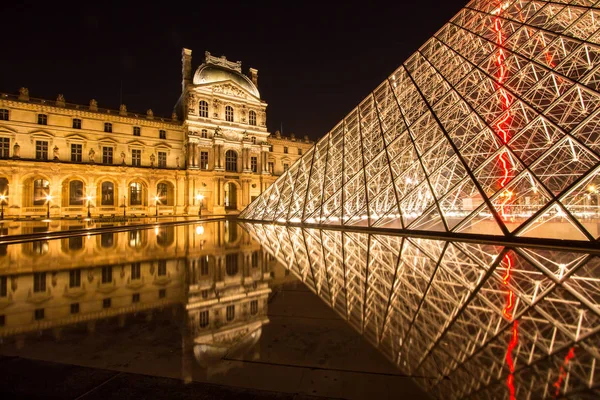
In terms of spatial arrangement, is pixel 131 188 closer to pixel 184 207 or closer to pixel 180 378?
pixel 184 207

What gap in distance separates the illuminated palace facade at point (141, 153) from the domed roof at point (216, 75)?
120mm

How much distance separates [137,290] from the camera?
450 centimetres

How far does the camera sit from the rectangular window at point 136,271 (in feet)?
17.5

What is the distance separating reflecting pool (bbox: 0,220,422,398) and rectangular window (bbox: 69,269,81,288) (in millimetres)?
17

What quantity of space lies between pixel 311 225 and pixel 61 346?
38.5 ft

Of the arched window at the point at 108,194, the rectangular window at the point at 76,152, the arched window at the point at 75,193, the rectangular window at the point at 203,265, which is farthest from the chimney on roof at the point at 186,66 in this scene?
the rectangular window at the point at 203,265

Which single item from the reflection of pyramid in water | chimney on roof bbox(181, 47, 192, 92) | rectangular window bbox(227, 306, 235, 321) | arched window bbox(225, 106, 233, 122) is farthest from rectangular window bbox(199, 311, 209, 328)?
chimney on roof bbox(181, 47, 192, 92)

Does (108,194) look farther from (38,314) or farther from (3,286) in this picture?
(38,314)

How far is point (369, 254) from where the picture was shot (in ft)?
22.4

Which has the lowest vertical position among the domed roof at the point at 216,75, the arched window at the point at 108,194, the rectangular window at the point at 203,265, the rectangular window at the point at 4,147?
the rectangular window at the point at 203,265

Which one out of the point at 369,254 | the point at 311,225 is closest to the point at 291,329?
the point at 369,254

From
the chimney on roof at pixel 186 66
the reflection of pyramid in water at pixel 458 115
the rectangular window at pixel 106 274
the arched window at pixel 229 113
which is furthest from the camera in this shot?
the chimney on roof at pixel 186 66

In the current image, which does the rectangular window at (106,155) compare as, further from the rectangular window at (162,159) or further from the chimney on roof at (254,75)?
the chimney on roof at (254,75)

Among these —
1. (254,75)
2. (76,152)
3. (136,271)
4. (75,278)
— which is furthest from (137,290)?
(254,75)
